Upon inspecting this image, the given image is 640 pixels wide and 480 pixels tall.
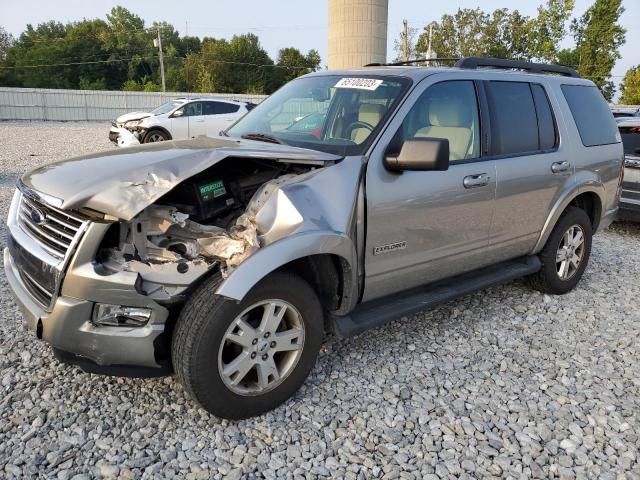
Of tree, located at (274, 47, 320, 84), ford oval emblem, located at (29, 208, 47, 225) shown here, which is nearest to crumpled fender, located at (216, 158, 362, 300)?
ford oval emblem, located at (29, 208, 47, 225)

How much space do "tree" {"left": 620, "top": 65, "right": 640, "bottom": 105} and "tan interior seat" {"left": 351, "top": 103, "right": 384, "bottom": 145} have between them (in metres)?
45.3

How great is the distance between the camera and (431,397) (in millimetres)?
3234

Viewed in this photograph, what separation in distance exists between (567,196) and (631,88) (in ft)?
150

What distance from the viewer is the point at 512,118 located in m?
4.12

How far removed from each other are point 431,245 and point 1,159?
12904 millimetres

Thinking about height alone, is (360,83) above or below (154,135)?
above

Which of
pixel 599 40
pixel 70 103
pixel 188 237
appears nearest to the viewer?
pixel 188 237

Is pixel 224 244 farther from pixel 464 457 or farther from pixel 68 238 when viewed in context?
pixel 464 457

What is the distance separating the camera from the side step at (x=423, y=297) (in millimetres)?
3221

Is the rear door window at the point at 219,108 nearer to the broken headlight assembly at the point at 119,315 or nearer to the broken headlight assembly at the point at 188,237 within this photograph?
the broken headlight assembly at the point at 188,237

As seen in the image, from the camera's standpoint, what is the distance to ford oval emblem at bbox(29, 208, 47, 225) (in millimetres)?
2836

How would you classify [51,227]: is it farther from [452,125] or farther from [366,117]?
[452,125]

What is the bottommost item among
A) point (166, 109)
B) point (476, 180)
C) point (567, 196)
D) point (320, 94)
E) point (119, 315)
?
point (119, 315)

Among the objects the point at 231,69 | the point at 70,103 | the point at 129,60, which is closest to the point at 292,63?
the point at 231,69
